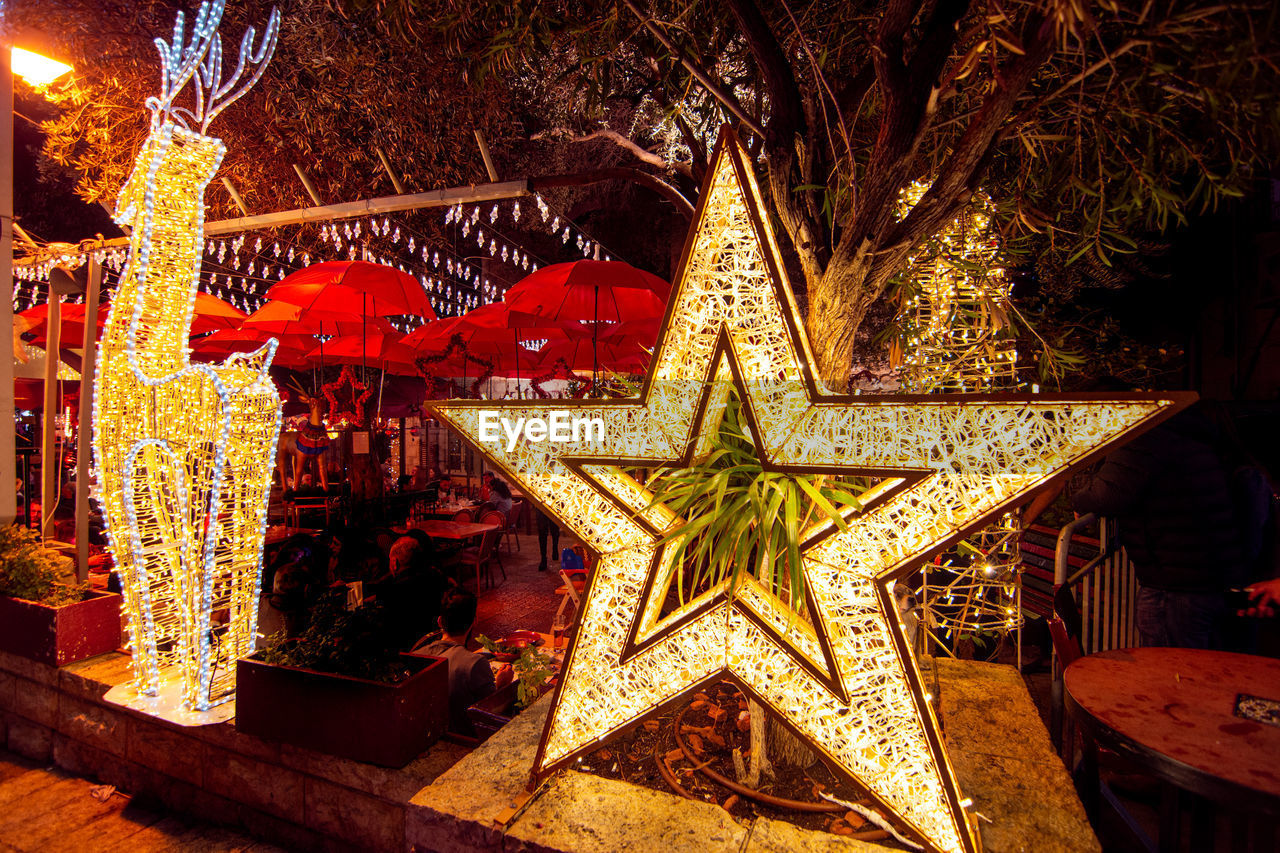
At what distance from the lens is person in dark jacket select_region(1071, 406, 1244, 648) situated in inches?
127

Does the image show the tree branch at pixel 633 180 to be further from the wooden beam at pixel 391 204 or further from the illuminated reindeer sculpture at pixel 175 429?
the illuminated reindeer sculpture at pixel 175 429

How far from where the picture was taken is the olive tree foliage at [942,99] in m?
1.70

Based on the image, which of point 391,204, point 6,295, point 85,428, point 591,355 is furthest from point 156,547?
point 591,355

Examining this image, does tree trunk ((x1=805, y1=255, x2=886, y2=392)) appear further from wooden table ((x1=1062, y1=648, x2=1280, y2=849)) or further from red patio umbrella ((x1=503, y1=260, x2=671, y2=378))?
red patio umbrella ((x1=503, y1=260, x2=671, y2=378))

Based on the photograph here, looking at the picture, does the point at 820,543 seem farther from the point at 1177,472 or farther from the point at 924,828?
the point at 1177,472

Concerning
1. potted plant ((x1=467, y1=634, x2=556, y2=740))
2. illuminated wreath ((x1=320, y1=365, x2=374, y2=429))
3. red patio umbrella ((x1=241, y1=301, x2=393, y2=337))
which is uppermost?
red patio umbrella ((x1=241, y1=301, x2=393, y2=337))

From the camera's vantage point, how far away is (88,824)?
3541 mm

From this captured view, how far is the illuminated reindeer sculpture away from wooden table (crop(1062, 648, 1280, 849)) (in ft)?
14.0

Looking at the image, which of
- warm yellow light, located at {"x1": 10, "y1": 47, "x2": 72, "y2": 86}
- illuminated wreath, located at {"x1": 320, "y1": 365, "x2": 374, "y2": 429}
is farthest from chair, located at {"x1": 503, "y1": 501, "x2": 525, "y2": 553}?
warm yellow light, located at {"x1": 10, "y1": 47, "x2": 72, "y2": 86}

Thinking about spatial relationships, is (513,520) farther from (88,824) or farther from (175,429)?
(175,429)

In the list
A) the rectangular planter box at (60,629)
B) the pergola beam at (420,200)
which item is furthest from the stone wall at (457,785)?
the pergola beam at (420,200)

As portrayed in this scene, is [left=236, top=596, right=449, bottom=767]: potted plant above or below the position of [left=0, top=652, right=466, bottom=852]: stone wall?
above

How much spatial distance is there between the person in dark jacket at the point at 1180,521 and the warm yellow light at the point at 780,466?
2.15m

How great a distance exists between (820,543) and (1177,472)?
8.78 ft
